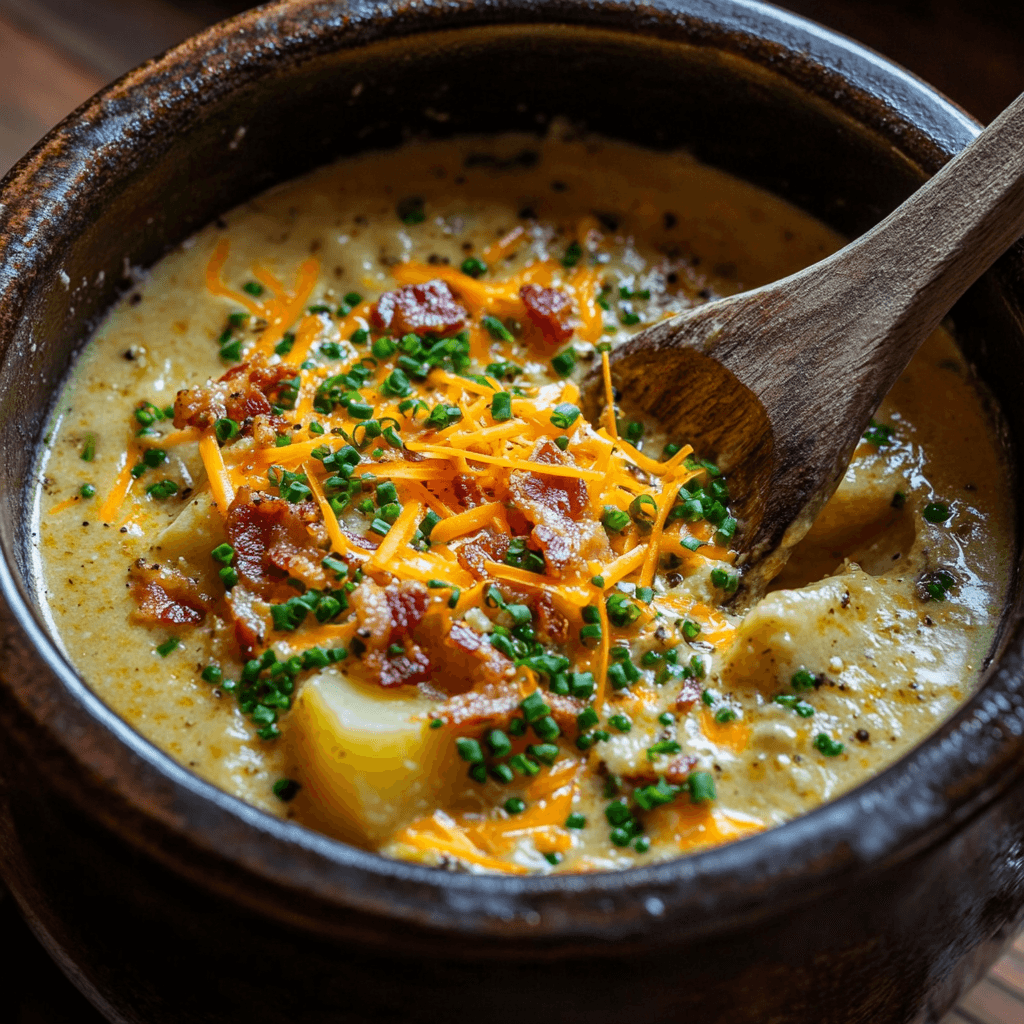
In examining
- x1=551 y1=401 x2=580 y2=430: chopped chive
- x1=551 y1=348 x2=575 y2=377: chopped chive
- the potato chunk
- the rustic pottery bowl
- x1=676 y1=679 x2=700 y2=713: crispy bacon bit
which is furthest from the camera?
x1=551 y1=348 x2=575 y2=377: chopped chive

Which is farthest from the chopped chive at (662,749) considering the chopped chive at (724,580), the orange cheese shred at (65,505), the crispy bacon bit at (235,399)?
the orange cheese shred at (65,505)

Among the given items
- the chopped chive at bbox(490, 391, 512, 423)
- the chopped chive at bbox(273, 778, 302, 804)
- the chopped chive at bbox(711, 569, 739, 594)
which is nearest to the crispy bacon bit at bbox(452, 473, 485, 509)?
the chopped chive at bbox(490, 391, 512, 423)

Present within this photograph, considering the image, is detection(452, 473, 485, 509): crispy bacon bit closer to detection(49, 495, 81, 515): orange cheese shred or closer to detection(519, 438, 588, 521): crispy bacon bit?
detection(519, 438, 588, 521): crispy bacon bit

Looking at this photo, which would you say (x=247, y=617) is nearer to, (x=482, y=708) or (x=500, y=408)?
(x=482, y=708)

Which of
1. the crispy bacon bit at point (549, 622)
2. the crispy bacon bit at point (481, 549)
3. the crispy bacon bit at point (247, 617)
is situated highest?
the crispy bacon bit at point (481, 549)

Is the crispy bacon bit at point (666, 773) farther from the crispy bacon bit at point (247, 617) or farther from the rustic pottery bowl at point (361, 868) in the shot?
the crispy bacon bit at point (247, 617)

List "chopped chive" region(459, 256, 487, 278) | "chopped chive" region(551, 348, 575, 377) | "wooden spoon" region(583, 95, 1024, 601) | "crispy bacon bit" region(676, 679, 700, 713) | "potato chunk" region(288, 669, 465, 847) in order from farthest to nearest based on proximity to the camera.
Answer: "chopped chive" region(459, 256, 487, 278) → "chopped chive" region(551, 348, 575, 377) → "wooden spoon" region(583, 95, 1024, 601) → "crispy bacon bit" region(676, 679, 700, 713) → "potato chunk" region(288, 669, 465, 847)

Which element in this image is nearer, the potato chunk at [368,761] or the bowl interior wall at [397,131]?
the potato chunk at [368,761]

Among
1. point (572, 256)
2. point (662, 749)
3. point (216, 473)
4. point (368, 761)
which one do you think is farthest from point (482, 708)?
point (572, 256)
